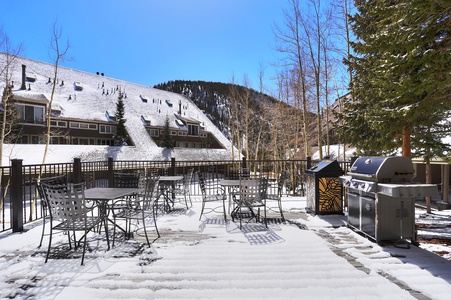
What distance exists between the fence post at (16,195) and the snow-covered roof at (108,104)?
17638 millimetres

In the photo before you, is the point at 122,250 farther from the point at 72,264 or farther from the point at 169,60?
the point at 169,60

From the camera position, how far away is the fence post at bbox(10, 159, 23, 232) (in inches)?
192

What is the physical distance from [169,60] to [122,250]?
18157mm

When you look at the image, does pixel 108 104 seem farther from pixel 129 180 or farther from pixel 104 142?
pixel 129 180

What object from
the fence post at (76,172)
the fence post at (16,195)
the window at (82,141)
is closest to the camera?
the fence post at (16,195)

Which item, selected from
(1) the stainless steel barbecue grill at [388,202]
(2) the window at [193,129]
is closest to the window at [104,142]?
(2) the window at [193,129]

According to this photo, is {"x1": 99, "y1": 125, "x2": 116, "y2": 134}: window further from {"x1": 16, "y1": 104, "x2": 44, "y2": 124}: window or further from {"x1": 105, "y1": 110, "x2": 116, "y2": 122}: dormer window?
{"x1": 16, "y1": 104, "x2": 44, "y2": 124}: window

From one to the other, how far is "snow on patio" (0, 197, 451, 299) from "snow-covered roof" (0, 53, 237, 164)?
776 inches

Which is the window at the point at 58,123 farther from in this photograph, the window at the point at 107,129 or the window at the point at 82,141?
the window at the point at 107,129

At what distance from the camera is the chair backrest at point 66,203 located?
3.51 metres

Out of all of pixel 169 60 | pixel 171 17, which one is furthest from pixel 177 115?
pixel 171 17

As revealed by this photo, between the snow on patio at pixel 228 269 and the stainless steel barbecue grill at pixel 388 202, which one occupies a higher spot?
the stainless steel barbecue grill at pixel 388 202

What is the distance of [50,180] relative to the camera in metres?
4.74

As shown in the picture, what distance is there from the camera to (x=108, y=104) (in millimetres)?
32531
